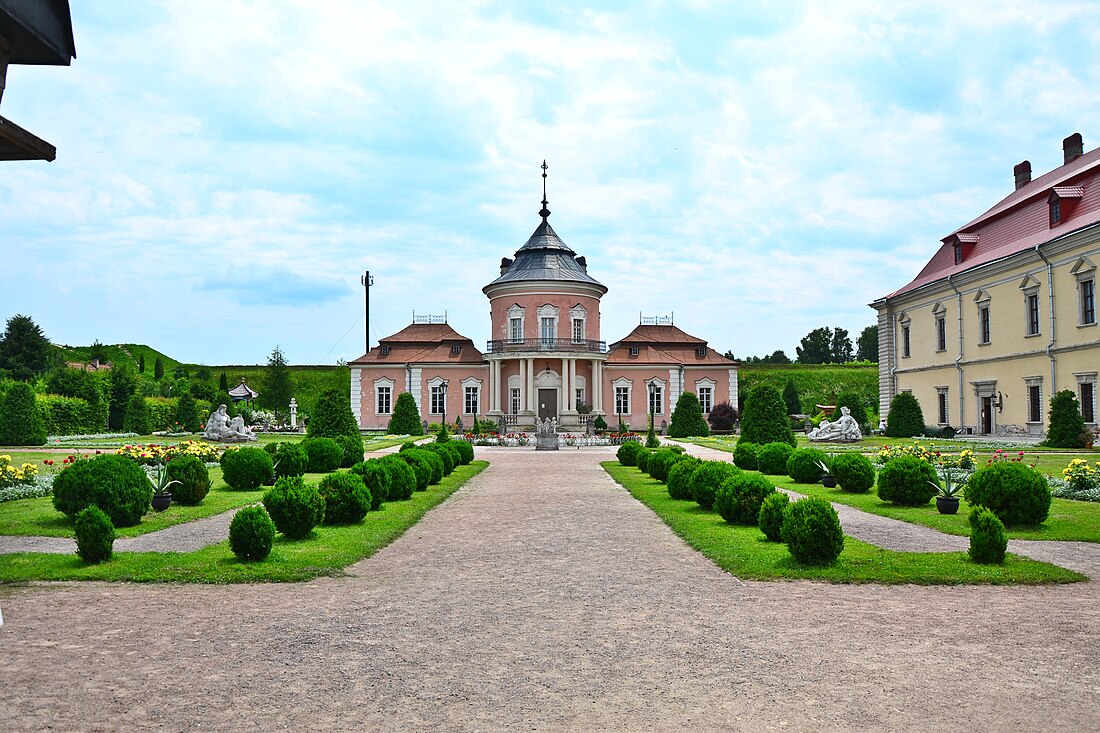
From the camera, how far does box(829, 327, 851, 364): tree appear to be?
296 ft

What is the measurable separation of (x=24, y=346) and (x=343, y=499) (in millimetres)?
55713

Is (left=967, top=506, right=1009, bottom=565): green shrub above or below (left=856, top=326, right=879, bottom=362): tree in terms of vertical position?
below

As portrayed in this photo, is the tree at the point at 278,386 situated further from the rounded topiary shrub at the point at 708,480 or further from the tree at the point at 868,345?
the tree at the point at 868,345

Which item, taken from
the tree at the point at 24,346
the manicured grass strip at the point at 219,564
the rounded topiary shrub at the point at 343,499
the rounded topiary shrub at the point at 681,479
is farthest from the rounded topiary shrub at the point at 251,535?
the tree at the point at 24,346

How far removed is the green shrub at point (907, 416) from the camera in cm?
3447

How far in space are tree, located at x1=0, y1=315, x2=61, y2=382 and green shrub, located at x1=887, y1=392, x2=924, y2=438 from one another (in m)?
52.0

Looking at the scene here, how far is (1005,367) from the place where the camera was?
32.3 metres

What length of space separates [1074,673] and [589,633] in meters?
3.04

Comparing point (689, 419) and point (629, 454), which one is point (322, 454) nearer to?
point (629, 454)

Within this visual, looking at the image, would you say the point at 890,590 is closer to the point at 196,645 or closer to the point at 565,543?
the point at 565,543

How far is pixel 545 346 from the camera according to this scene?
4853cm

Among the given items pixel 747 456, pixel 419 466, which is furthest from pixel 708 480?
pixel 747 456

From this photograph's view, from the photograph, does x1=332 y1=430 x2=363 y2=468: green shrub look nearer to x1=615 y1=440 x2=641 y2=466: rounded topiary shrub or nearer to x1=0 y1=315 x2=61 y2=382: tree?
x1=615 y1=440 x2=641 y2=466: rounded topiary shrub

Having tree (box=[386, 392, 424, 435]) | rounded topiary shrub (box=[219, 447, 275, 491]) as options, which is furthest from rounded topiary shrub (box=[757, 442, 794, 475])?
tree (box=[386, 392, 424, 435])
